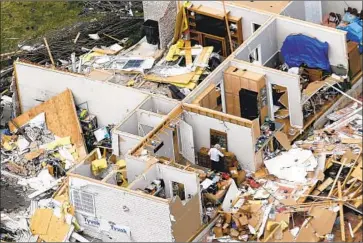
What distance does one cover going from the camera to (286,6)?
51219 mm

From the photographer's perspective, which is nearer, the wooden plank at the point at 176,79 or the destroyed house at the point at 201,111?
the destroyed house at the point at 201,111

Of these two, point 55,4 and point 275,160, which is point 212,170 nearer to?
point 275,160

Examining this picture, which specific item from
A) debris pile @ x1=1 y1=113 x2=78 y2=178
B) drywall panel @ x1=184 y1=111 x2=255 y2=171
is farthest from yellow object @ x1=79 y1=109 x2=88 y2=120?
drywall panel @ x1=184 y1=111 x2=255 y2=171

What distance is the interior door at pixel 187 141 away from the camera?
46531 mm

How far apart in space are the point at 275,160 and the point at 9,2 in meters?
17.7

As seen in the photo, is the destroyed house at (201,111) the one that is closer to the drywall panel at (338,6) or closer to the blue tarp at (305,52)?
the blue tarp at (305,52)

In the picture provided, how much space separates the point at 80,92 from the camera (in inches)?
1935

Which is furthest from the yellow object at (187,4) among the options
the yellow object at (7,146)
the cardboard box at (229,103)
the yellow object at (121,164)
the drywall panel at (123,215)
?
the drywall panel at (123,215)

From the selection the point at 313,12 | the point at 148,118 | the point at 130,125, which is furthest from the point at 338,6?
the point at 130,125

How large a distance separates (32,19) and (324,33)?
1417 centimetres

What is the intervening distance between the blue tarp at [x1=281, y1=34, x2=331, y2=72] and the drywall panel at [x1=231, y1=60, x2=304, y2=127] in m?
2.35

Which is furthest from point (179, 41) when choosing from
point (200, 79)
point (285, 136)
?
point (285, 136)

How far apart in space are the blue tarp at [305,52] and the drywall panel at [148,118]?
617 cm

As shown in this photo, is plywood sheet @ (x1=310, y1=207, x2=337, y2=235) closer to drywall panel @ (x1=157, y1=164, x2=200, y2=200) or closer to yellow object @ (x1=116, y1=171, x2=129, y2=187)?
drywall panel @ (x1=157, y1=164, x2=200, y2=200)
